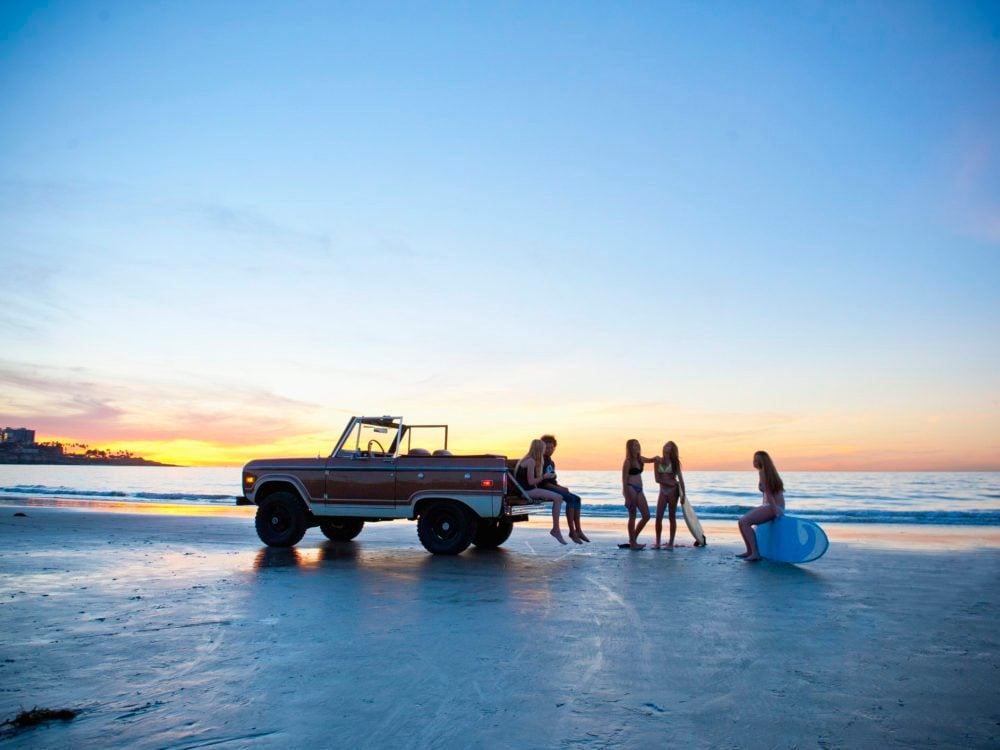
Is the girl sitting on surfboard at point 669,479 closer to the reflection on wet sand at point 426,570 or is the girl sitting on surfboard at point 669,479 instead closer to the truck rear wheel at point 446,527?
the reflection on wet sand at point 426,570

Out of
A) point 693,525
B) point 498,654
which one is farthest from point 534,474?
point 498,654

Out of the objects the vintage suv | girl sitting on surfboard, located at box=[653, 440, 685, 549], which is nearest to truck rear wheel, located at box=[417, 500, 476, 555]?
the vintage suv

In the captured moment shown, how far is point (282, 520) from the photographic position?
13602mm

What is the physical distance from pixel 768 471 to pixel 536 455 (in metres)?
3.87

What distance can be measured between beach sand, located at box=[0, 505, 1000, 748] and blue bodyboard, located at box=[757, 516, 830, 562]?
1.49 feet

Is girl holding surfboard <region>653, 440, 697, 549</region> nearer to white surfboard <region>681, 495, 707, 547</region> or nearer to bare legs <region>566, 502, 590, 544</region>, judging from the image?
white surfboard <region>681, 495, 707, 547</region>

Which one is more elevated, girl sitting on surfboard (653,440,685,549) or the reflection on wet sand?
girl sitting on surfboard (653,440,685,549)

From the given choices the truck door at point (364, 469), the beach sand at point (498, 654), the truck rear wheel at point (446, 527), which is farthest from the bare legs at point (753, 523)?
the truck door at point (364, 469)

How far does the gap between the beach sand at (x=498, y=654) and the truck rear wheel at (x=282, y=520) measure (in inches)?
79.1

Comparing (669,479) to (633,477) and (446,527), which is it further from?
(446,527)

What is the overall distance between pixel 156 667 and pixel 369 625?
198cm

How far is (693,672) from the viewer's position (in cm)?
525

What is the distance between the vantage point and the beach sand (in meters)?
4.09

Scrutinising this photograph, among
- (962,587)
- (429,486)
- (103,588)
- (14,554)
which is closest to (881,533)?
(962,587)
